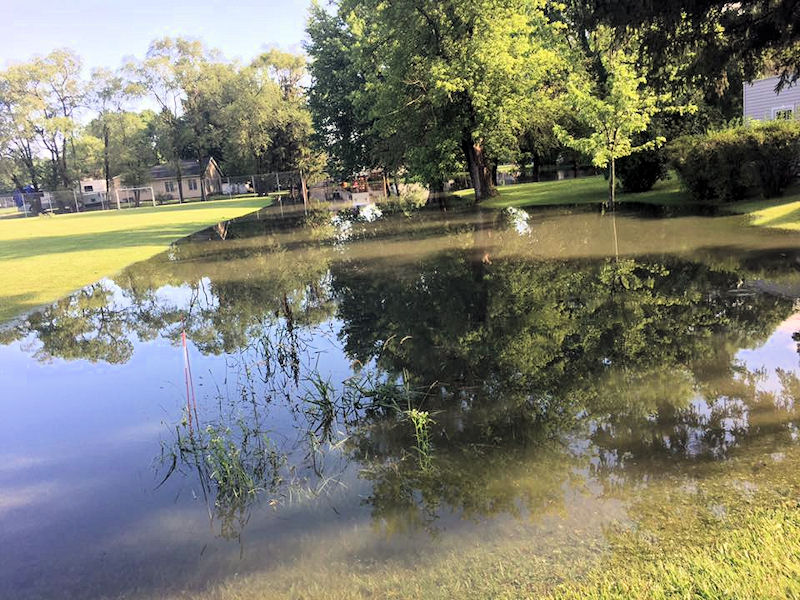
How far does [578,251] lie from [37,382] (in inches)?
443

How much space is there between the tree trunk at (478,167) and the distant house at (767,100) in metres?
12.8

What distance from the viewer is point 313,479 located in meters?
4.82

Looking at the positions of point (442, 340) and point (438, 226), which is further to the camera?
point (438, 226)

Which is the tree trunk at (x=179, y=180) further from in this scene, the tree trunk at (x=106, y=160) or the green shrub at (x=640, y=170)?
the green shrub at (x=640, y=170)

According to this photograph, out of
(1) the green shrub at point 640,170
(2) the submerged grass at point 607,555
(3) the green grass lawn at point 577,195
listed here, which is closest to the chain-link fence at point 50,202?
(3) the green grass lawn at point 577,195

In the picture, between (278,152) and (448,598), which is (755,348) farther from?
(278,152)

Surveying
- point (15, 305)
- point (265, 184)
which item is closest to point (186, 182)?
point (265, 184)

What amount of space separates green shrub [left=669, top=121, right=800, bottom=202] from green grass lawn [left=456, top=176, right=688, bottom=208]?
221cm

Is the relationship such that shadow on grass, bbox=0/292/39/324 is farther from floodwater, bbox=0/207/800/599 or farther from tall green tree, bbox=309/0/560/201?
tall green tree, bbox=309/0/560/201

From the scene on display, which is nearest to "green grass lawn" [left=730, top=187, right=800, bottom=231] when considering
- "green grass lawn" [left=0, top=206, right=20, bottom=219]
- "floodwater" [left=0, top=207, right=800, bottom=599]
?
"floodwater" [left=0, top=207, right=800, bottom=599]

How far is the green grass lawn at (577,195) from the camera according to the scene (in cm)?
2393

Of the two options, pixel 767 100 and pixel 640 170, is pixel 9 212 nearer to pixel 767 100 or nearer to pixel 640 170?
pixel 640 170

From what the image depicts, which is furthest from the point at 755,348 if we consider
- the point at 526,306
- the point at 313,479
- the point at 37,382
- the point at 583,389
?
the point at 37,382

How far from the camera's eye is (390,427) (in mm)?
5727
